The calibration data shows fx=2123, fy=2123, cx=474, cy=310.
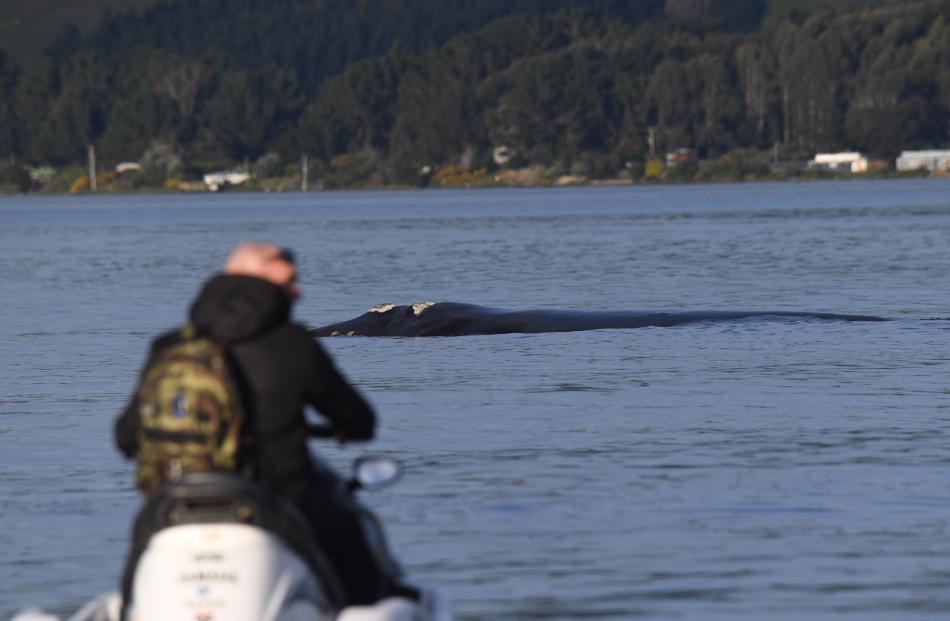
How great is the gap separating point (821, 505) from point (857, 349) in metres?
14.3

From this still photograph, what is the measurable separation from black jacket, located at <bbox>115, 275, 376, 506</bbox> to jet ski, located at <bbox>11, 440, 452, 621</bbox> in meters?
0.23

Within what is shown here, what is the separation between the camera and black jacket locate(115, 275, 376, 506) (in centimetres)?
969

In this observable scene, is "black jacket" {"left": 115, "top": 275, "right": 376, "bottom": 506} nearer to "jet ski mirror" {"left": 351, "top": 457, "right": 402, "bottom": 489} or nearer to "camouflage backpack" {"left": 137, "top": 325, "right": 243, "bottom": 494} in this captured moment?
"camouflage backpack" {"left": 137, "top": 325, "right": 243, "bottom": 494}

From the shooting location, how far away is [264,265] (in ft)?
32.2

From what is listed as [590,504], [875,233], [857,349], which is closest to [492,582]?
[590,504]

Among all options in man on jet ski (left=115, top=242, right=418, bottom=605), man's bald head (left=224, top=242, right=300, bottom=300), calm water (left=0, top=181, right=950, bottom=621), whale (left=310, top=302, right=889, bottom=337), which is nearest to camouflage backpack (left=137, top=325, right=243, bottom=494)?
man on jet ski (left=115, top=242, right=418, bottom=605)

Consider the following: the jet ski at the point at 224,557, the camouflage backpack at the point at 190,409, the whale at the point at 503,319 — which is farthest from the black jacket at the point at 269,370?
the whale at the point at 503,319

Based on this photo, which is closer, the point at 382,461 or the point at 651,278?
the point at 382,461

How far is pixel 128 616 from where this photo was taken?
32.8 ft

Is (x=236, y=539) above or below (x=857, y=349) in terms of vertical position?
above

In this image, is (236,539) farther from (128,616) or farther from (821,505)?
(821,505)

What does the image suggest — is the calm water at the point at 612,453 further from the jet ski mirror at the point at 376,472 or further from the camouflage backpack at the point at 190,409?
the camouflage backpack at the point at 190,409

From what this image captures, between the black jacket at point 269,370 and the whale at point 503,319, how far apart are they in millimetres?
24928

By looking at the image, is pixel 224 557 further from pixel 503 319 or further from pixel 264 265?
pixel 503 319
